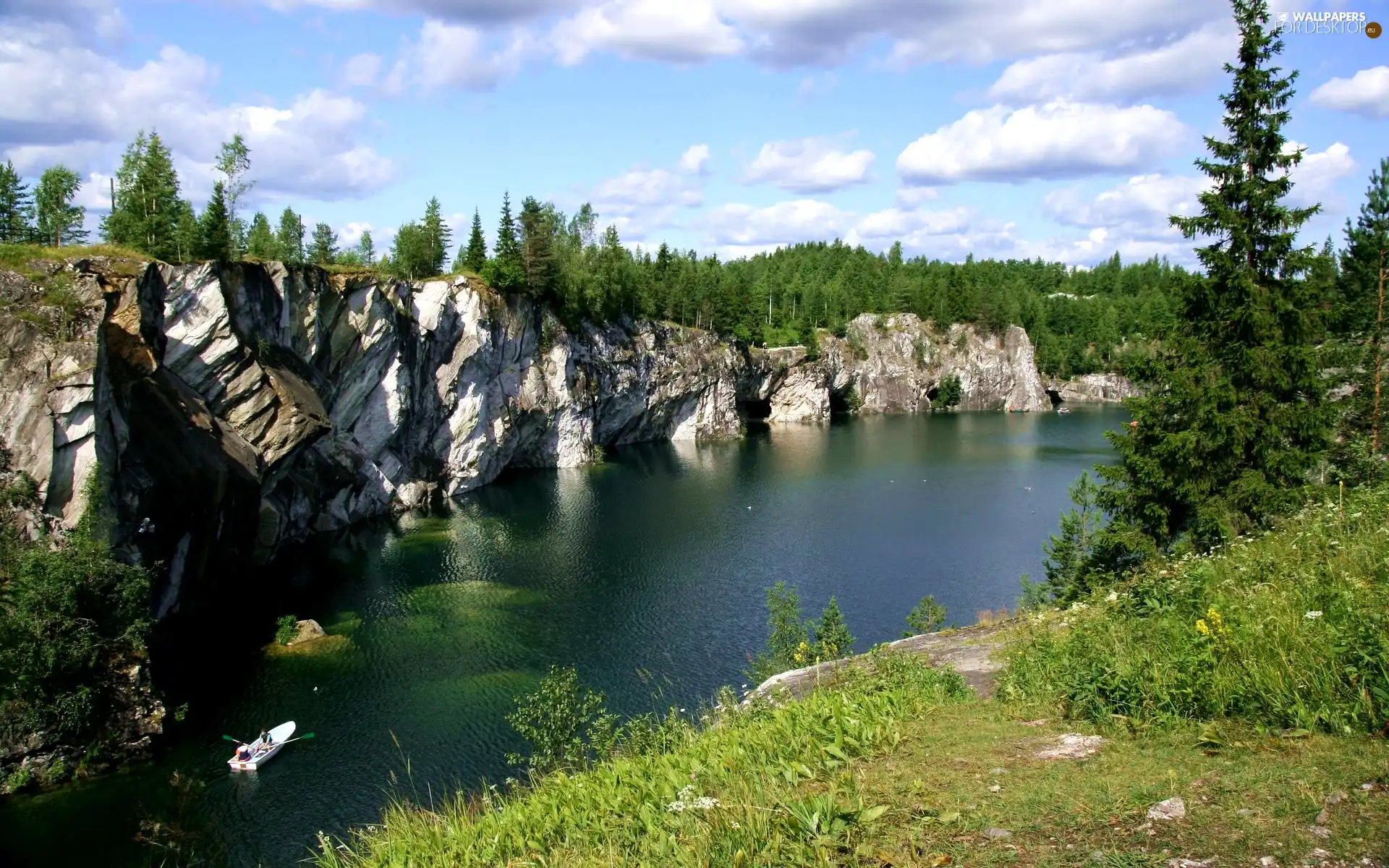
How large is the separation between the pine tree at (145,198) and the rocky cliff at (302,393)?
7157 millimetres

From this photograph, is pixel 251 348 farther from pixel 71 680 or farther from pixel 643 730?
pixel 643 730

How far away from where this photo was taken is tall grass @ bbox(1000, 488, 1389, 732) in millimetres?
6523

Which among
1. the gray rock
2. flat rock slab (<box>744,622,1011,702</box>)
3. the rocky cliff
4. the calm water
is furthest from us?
the rocky cliff

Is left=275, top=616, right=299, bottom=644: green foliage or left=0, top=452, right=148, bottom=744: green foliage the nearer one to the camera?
left=0, top=452, right=148, bottom=744: green foliage

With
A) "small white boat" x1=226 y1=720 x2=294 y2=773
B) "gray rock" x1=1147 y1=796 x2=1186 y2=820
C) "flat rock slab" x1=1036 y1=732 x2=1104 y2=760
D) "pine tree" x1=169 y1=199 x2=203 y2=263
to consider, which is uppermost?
"pine tree" x1=169 y1=199 x2=203 y2=263

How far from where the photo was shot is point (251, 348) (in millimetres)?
40000

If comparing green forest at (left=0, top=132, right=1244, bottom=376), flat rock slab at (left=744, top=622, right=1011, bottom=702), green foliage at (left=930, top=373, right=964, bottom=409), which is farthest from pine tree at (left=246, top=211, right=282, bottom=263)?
green foliage at (left=930, top=373, right=964, bottom=409)

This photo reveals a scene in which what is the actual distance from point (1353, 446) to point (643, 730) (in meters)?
19.1

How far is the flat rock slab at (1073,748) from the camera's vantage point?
722 centimetres

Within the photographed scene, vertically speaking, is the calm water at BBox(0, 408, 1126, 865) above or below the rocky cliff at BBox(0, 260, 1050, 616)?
below

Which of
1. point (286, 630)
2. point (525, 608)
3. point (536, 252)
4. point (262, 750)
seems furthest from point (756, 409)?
point (262, 750)

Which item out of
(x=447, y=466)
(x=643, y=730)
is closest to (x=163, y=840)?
(x=643, y=730)

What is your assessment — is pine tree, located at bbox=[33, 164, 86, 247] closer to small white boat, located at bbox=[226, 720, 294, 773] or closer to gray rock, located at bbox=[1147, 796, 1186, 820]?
small white boat, located at bbox=[226, 720, 294, 773]

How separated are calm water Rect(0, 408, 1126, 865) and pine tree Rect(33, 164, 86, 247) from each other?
25360mm
